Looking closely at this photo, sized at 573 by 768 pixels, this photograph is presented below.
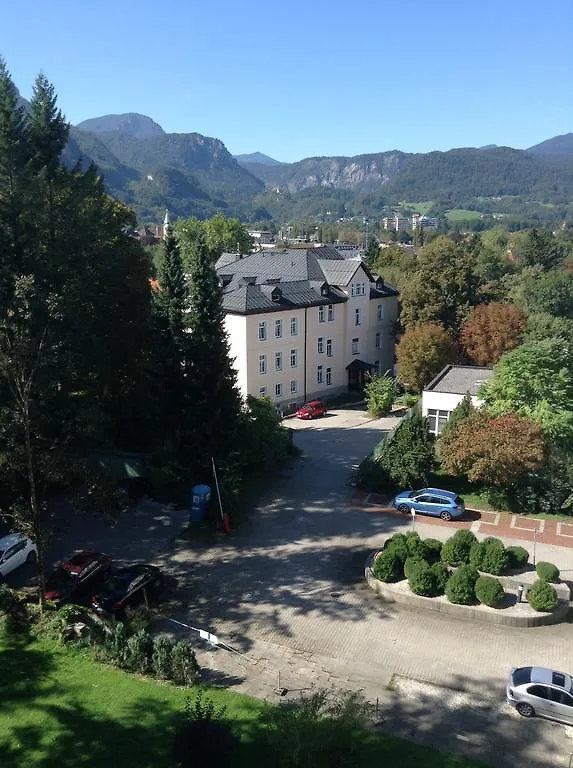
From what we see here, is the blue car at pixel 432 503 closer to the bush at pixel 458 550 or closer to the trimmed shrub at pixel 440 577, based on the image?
the bush at pixel 458 550

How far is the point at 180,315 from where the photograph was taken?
26.8 m

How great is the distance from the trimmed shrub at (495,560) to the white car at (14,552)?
14605 mm

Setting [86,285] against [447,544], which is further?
[86,285]

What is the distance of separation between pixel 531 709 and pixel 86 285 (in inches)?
879

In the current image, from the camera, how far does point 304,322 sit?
4434 cm

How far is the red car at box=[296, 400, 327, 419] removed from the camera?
140ft

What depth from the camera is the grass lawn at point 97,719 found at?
12984 mm

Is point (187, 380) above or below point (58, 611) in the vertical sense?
above

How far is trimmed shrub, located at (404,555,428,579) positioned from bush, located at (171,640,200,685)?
7450 mm

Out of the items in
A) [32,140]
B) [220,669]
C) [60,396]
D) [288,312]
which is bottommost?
[220,669]

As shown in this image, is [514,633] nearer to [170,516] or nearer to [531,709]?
[531,709]

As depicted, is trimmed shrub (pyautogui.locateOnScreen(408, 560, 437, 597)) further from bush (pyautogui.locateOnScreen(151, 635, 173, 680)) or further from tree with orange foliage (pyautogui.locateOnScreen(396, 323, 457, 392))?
tree with orange foliage (pyautogui.locateOnScreen(396, 323, 457, 392))

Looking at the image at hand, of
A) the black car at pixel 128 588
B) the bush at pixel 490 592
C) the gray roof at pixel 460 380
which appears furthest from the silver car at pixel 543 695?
the gray roof at pixel 460 380

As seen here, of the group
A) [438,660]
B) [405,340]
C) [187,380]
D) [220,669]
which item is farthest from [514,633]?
[405,340]
